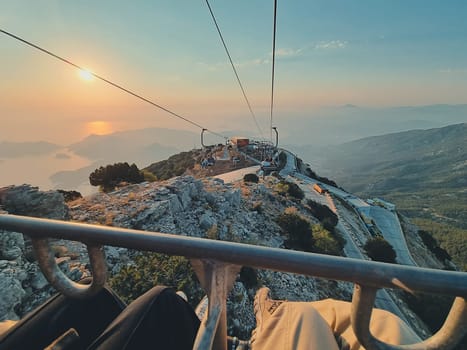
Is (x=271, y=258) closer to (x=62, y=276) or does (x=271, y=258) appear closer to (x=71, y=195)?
(x=62, y=276)

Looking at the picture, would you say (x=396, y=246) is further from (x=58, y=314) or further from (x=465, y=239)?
(x=465, y=239)

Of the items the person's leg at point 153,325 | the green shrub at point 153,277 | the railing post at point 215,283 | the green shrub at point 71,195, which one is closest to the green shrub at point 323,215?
the green shrub at point 153,277

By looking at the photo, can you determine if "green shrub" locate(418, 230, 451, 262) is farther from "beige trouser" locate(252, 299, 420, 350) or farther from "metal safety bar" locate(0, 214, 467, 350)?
"metal safety bar" locate(0, 214, 467, 350)

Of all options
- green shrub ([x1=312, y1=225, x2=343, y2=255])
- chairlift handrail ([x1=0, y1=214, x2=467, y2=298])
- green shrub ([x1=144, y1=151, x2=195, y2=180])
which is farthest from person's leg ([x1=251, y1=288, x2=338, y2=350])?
green shrub ([x1=144, y1=151, x2=195, y2=180])

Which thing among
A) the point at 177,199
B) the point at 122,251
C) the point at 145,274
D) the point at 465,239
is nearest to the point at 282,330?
the point at 145,274

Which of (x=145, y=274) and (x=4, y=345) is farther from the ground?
(x=4, y=345)

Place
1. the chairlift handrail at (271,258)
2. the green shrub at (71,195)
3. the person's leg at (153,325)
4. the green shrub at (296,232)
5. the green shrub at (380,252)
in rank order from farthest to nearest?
the green shrub at (380,252), the green shrub at (71,195), the green shrub at (296,232), the person's leg at (153,325), the chairlift handrail at (271,258)

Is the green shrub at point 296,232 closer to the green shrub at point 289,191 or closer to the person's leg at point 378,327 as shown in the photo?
the green shrub at point 289,191

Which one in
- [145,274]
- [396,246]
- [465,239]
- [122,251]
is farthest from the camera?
[465,239]
